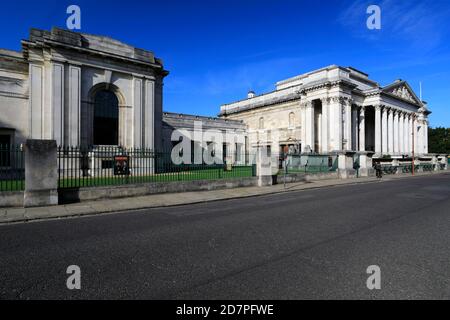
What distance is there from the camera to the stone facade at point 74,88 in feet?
61.4

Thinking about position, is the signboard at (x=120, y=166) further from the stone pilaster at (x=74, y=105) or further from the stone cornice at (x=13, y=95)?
the stone cornice at (x=13, y=95)

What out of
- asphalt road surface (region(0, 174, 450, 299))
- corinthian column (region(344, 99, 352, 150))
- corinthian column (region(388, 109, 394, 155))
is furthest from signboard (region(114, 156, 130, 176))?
corinthian column (region(388, 109, 394, 155))

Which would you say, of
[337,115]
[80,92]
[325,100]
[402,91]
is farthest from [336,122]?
[80,92]

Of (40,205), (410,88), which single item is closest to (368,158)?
(40,205)

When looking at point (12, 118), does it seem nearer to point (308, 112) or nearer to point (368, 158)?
point (368, 158)

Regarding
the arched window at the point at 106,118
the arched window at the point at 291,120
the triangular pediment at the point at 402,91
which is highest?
the triangular pediment at the point at 402,91

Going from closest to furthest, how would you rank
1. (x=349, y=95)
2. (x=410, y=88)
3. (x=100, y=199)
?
(x=100, y=199), (x=349, y=95), (x=410, y=88)

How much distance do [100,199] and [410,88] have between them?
56.2 m

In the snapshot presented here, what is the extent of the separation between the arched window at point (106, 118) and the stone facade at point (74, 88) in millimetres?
84

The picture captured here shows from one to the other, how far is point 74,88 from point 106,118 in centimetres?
324

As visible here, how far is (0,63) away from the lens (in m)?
19.7

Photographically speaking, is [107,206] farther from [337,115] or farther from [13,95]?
[337,115]

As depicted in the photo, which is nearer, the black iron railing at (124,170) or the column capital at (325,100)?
the black iron railing at (124,170)

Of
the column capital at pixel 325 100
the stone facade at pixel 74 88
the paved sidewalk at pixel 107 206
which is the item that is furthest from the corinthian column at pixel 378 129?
the paved sidewalk at pixel 107 206
